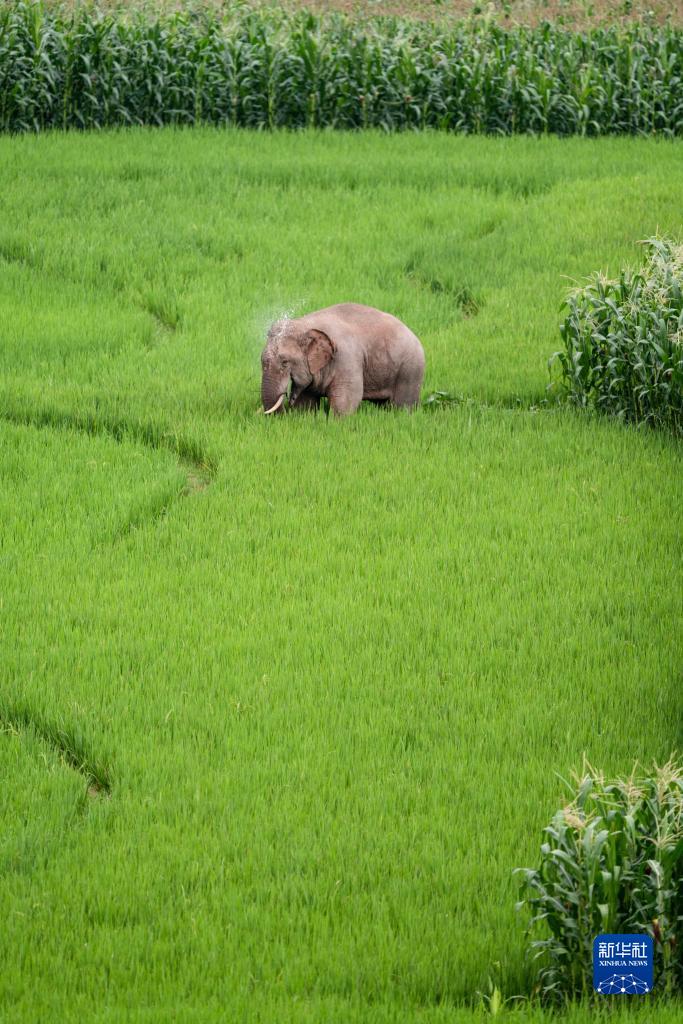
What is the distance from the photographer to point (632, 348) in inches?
469

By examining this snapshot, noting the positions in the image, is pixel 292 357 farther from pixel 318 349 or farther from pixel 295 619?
pixel 295 619

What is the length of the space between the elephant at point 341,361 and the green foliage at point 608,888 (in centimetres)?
585

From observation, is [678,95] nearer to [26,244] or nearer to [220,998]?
[26,244]

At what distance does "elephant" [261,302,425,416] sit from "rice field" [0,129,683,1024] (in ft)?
0.87

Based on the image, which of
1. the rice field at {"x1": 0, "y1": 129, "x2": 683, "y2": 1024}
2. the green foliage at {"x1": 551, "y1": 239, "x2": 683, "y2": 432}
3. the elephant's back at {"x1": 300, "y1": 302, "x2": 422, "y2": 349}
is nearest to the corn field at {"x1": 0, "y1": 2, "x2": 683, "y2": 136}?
the rice field at {"x1": 0, "y1": 129, "x2": 683, "y2": 1024}

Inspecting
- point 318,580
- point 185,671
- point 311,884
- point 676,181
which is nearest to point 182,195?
point 676,181

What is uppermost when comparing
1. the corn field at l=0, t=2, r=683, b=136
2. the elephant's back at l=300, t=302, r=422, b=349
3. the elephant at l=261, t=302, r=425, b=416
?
the corn field at l=0, t=2, r=683, b=136

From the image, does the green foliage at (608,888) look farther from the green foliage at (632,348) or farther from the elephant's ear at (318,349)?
the green foliage at (632,348)

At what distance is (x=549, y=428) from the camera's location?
11727 mm

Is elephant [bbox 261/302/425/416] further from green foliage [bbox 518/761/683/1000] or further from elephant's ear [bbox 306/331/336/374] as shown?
green foliage [bbox 518/761/683/1000]

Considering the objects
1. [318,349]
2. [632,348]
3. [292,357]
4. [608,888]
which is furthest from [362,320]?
[608,888]

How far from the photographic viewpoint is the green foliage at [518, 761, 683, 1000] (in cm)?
Answer: 528

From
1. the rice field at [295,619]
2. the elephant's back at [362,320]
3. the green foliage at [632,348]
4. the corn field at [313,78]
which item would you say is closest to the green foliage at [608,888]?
the rice field at [295,619]

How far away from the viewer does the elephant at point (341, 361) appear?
1081cm
